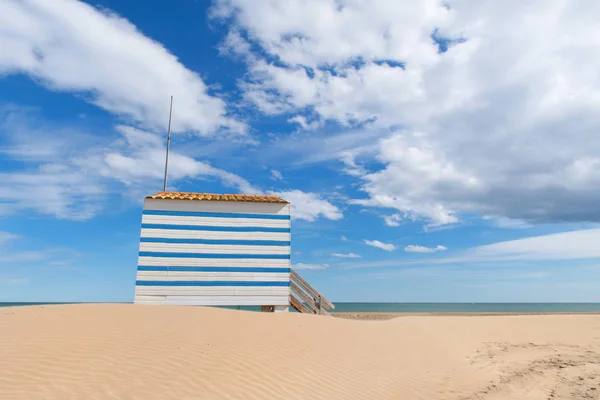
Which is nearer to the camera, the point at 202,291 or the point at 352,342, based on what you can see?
the point at 352,342

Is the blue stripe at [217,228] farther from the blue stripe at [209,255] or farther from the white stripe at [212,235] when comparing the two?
the blue stripe at [209,255]

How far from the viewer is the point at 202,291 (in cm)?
1469

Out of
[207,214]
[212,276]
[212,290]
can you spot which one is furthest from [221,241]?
[212,290]

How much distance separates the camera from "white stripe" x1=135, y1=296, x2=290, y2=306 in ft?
46.8

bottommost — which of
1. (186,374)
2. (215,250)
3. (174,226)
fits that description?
(186,374)

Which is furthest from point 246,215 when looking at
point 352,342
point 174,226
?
point 352,342

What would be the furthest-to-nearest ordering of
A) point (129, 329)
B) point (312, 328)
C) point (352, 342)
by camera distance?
point (312, 328) < point (352, 342) < point (129, 329)

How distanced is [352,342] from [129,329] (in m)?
5.52

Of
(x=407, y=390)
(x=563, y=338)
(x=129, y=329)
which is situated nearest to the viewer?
(x=407, y=390)

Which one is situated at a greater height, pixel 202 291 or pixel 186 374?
pixel 202 291

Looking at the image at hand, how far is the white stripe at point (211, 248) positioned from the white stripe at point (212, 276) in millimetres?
873

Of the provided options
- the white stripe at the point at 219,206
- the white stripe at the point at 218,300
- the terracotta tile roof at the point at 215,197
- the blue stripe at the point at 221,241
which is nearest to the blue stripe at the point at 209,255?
the blue stripe at the point at 221,241

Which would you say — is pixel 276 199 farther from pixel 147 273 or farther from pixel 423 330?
pixel 423 330

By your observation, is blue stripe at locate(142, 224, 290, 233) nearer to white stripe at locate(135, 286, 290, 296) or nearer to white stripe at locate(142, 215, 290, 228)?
white stripe at locate(142, 215, 290, 228)
